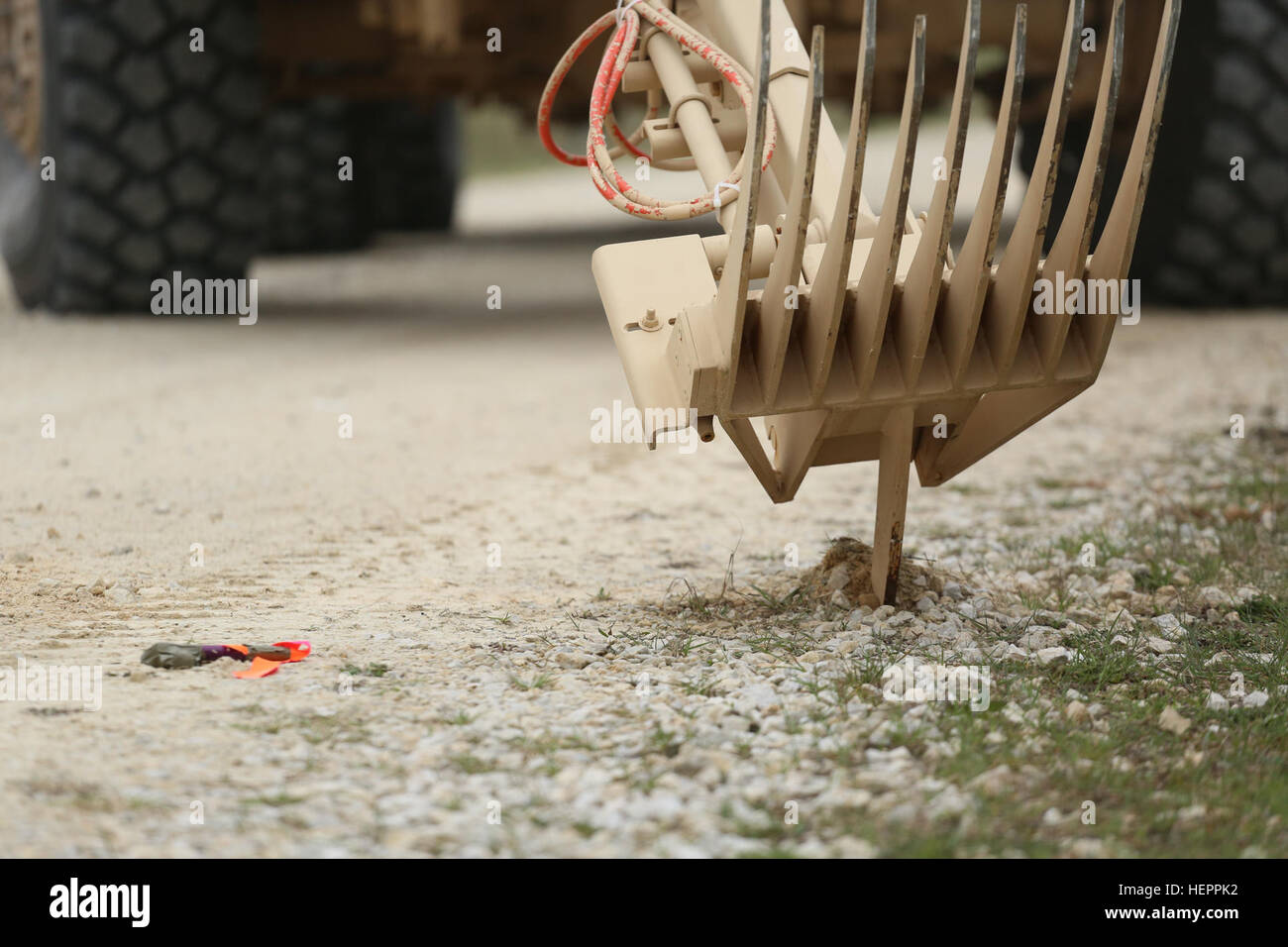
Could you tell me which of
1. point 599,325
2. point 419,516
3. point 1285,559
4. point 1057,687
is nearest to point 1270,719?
point 1057,687

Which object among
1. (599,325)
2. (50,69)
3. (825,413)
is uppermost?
(50,69)

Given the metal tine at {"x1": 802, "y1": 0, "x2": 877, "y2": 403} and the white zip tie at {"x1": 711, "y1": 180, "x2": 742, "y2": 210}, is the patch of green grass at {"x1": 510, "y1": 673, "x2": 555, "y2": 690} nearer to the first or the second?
the metal tine at {"x1": 802, "y1": 0, "x2": 877, "y2": 403}

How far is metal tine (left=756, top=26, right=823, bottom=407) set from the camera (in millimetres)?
1808

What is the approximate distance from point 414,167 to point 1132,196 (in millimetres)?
8730

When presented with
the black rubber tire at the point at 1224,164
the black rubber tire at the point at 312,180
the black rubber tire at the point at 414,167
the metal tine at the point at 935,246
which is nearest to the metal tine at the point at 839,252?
the metal tine at the point at 935,246

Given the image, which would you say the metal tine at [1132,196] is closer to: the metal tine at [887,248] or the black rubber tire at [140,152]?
the metal tine at [887,248]

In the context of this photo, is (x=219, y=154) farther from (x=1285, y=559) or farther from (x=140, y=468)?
(x=1285, y=559)

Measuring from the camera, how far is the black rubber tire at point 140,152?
5.23m

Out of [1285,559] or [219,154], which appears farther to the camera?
[219,154]

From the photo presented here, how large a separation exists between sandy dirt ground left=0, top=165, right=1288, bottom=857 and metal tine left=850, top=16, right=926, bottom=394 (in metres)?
0.50

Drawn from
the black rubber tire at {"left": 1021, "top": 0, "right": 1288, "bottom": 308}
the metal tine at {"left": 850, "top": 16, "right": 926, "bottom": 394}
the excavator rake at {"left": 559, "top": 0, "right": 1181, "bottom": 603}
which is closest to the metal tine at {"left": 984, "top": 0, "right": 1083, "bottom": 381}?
the excavator rake at {"left": 559, "top": 0, "right": 1181, "bottom": 603}

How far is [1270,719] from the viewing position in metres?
1.78

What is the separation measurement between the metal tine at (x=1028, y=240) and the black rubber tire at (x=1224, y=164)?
354cm

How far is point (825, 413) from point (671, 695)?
0.45 meters
